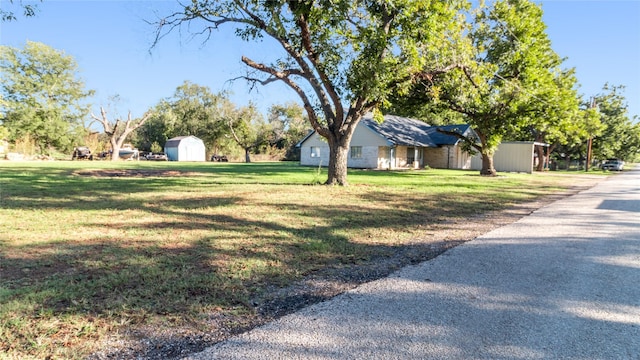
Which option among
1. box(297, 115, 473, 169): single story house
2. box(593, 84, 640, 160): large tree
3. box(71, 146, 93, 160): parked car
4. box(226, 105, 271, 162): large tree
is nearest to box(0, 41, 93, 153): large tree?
box(71, 146, 93, 160): parked car

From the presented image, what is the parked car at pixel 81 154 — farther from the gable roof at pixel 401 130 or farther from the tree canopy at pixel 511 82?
the tree canopy at pixel 511 82

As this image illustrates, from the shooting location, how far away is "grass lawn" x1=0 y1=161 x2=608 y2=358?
3061mm

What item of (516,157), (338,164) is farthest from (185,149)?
(338,164)

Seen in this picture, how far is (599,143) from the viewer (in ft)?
142

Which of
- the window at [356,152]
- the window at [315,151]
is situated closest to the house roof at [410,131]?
the window at [356,152]

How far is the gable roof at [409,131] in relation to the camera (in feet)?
104

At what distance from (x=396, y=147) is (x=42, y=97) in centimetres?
4401

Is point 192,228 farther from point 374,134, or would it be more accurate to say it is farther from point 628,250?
point 374,134

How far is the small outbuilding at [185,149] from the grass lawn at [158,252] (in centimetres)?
4399

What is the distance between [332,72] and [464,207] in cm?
700

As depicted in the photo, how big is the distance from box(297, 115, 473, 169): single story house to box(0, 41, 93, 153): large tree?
106ft

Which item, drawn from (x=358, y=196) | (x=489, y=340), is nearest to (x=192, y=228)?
(x=489, y=340)

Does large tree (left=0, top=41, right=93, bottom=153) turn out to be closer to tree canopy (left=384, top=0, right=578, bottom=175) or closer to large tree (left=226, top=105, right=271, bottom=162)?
large tree (left=226, top=105, right=271, bottom=162)

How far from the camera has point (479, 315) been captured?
3.19m
